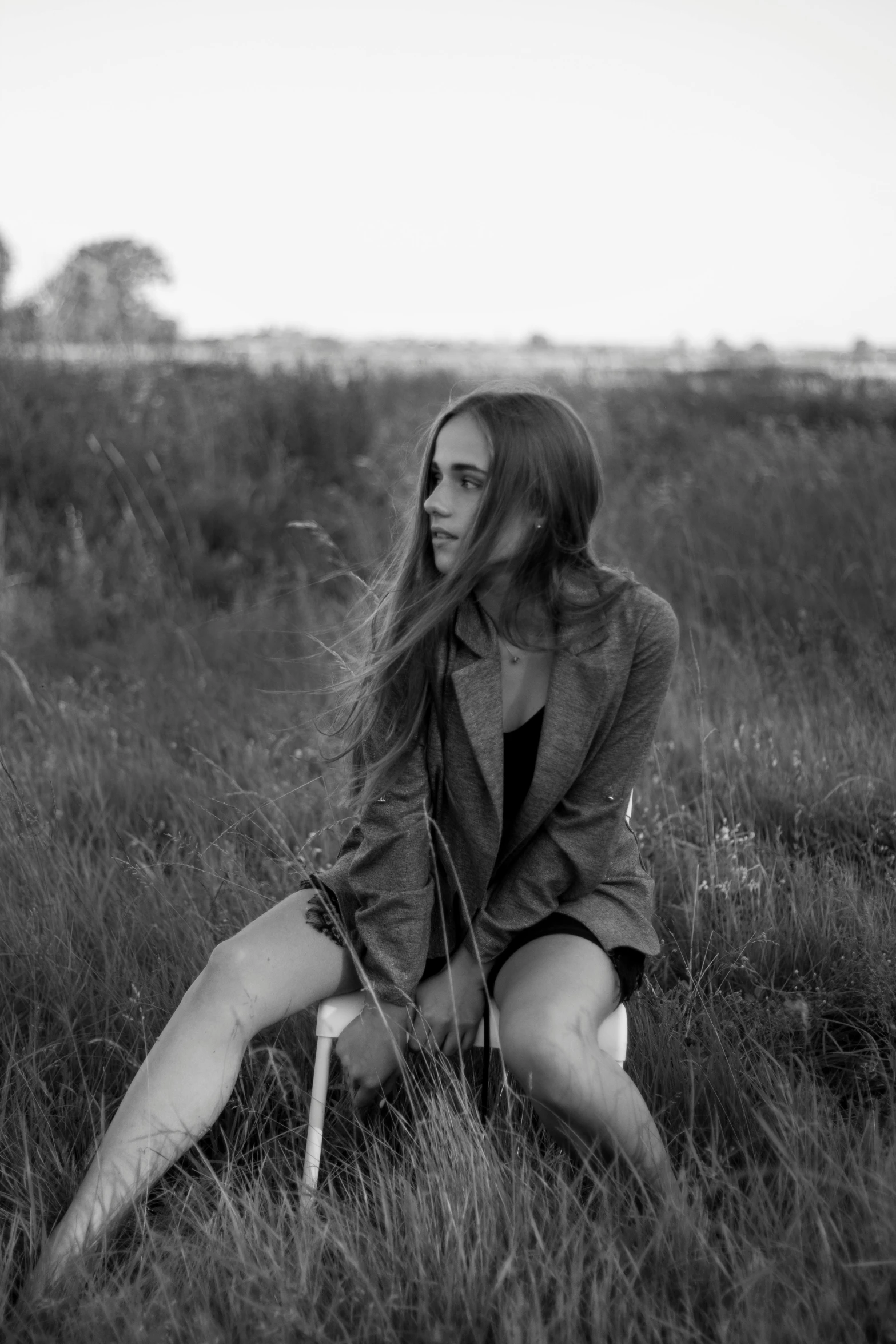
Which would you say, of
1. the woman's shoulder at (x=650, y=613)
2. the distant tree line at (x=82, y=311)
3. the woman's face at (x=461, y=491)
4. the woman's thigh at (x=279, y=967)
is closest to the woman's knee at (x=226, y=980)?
the woman's thigh at (x=279, y=967)

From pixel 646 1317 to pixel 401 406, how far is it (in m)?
9.49

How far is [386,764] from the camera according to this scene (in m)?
2.16

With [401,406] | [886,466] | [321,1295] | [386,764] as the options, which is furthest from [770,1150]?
[401,406]

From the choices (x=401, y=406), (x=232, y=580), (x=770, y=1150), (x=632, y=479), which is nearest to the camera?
(x=770, y=1150)

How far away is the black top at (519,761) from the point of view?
7.23 ft

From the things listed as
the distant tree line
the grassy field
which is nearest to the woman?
the grassy field

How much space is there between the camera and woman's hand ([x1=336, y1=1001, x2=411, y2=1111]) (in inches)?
75.4

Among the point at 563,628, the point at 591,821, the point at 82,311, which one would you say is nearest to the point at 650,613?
the point at 563,628

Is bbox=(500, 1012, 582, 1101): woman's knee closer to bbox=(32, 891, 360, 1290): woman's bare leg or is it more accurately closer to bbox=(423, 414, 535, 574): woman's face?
bbox=(32, 891, 360, 1290): woman's bare leg

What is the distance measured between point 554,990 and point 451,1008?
0.25m

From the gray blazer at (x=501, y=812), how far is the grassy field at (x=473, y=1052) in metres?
0.22

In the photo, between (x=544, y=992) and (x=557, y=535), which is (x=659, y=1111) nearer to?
(x=544, y=992)

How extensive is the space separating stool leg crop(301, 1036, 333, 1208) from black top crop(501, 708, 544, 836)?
0.54 m

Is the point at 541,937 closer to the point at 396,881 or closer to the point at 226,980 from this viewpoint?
the point at 396,881
